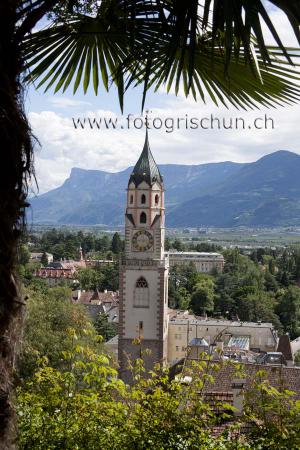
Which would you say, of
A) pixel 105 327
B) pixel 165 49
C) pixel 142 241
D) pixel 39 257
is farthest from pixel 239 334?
pixel 39 257

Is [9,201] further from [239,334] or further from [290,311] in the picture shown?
[290,311]

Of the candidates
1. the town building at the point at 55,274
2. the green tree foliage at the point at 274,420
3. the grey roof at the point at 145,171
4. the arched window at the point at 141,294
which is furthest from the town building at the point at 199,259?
the green tree foliage at the point at 274,420

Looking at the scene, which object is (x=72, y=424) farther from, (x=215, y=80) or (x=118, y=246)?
(x=118, y=246)

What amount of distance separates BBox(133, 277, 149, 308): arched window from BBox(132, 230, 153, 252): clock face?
1.43 m

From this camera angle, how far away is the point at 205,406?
16.8ft

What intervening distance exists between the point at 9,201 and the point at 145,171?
27.6 metres

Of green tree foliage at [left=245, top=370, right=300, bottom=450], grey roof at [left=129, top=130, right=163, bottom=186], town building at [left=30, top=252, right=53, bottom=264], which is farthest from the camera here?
town building at [left=30, top=252, right=53, bottom=264]

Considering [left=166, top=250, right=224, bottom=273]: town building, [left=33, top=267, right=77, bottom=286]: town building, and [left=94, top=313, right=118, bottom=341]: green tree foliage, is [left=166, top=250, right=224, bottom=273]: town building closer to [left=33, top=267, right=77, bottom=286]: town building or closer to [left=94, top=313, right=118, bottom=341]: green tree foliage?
[left=33, top=267, right=77, bottom=286]: town building

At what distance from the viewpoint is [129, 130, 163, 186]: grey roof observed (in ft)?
97.5

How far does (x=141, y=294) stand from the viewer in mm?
29203

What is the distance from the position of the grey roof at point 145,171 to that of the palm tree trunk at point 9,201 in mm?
27187

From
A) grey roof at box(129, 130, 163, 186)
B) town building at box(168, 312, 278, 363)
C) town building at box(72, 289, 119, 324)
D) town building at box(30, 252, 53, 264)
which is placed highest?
grey roof at box(129, 130, 163, 186)

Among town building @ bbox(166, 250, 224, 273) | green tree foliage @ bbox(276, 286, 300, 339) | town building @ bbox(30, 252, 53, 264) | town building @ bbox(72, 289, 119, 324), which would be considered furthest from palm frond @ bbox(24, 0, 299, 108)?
town building @ bbox(166, 250, 224, 273)

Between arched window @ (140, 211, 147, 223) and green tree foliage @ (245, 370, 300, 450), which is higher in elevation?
arched window @ (140, 211, 147, 223)
